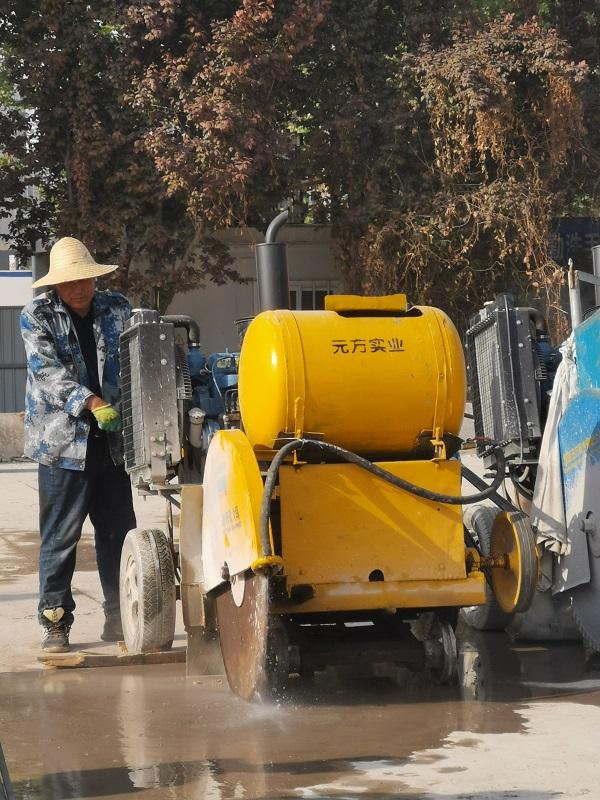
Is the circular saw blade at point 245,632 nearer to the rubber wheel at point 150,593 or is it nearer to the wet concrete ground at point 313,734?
the wet concrete ground at point 313,734

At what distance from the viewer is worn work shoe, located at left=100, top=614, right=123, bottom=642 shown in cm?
630

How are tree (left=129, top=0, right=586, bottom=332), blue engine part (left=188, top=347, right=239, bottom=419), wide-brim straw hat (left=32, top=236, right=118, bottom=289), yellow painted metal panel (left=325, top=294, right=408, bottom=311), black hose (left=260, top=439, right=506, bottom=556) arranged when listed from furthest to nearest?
tree (left=129, top=0, right=586, bottom=332), wide-brim straw hat (left=32, top=236, right=118, bottom=289), blue engine part (left=188, top=347, right=239, bottom=419), yellow painted metal panel (left=325, top=294, right=408, bottom=311), black hose (left=260, top=439, right=506, bottom=556)

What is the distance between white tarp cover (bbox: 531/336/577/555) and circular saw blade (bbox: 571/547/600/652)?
0.16 metres

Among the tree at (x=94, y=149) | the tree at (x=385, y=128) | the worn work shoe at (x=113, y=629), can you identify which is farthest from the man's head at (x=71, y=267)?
the tree at (x=94, y=149)

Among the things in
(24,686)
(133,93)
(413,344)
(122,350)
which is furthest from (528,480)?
(133,93)

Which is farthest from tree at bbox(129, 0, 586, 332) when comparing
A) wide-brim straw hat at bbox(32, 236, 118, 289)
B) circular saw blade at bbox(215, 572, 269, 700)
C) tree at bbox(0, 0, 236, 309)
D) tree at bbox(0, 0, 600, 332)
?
circular saw blade at bbox(215, 572, 269, 700)

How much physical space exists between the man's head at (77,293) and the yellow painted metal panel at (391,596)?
199cm

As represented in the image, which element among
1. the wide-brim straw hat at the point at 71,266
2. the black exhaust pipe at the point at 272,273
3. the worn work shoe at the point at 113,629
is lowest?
the worn work shoe at the point at 113,629

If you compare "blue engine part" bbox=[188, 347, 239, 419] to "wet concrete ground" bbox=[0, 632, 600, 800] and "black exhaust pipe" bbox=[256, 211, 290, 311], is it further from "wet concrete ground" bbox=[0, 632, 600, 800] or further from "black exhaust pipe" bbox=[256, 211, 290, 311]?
"wet concrete ground" bbox=[0, 632, 600, 800]

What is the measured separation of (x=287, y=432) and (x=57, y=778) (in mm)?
1486

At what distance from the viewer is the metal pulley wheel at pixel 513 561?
5.28m

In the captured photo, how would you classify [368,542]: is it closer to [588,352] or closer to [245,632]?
[245,632]

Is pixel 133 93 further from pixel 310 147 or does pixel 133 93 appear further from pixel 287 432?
pixel 287 432

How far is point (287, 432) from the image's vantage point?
4949 millimetres
